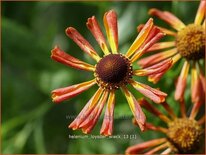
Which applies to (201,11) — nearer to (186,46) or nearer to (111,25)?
(186,46)

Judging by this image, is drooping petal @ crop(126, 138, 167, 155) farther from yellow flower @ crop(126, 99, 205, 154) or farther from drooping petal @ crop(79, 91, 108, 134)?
drooping petal @ crop(79, 91, 108, 134)

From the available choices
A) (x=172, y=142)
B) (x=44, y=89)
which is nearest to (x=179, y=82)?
(x=172, y=142)

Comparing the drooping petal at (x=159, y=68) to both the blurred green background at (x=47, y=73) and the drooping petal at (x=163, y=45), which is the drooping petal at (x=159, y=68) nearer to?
the drooping petal at (x=163, y=45)

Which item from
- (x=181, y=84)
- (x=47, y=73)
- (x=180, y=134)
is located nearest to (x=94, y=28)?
(x=181, y=84)

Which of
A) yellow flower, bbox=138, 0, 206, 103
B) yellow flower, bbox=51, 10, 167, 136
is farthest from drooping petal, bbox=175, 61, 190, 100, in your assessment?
yellow flower, bbox=51, 10, 167, 136

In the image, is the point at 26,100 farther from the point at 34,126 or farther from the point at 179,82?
the point at 179,82

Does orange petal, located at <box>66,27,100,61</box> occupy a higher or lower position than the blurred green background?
lower
